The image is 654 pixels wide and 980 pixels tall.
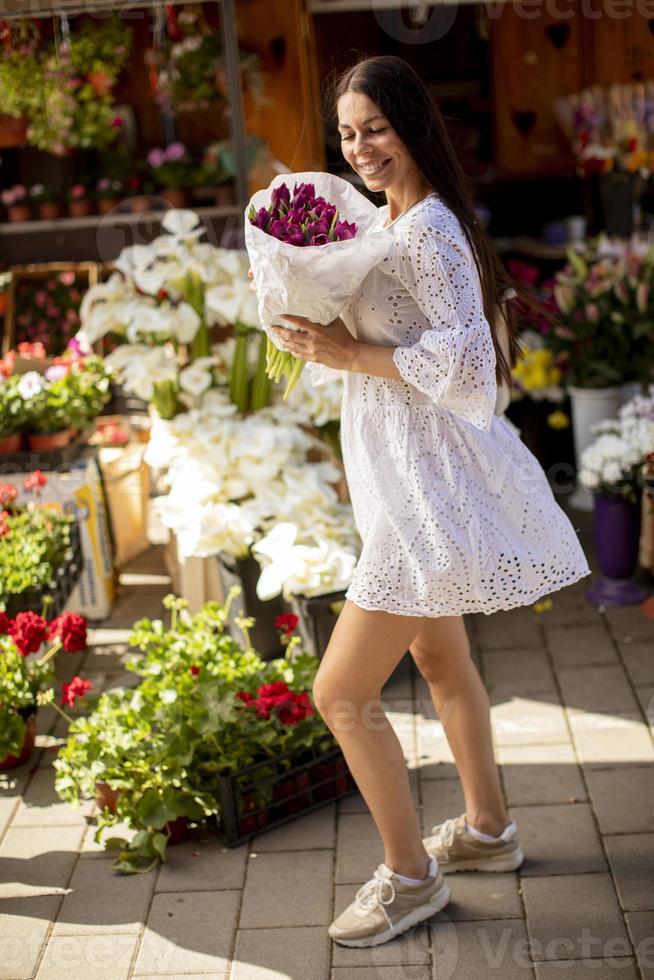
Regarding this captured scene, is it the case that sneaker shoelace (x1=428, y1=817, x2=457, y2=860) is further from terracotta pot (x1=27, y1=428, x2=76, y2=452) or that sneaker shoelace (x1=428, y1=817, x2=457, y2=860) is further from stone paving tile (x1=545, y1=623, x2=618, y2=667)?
terracotta pot (x1=27, y1=428, x2=76, y2=452)

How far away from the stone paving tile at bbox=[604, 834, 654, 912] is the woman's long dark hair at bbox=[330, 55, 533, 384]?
1379mm

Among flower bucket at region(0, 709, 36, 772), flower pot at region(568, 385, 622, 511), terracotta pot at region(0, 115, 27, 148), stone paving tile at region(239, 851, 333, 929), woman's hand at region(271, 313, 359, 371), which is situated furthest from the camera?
terracotta pot at region(0, 115, 27, 148)

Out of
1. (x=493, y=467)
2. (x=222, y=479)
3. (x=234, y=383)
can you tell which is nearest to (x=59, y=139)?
(x=234, y=383)

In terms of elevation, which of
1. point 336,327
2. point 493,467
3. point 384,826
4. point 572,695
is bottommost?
point 572,695

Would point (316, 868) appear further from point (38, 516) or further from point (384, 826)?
point (38, 516)

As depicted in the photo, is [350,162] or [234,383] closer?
[350,162]

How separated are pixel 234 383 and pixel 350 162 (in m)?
1.78

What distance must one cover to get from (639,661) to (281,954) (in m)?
1.78

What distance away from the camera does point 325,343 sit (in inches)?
91.4

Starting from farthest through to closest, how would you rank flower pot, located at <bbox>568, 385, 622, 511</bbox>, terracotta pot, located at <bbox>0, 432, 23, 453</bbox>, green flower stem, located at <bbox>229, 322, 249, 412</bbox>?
1. flower pot, located at <bbox>568, 385, 622, 511</bbox>
2. terracotta pot, located at <bbox>0, 432, 23, 453</bbox>
3. green flower stem, located at <bbox>229, 322, 249, 412</bbox>

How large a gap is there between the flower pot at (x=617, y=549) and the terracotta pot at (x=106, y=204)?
315 centimetres

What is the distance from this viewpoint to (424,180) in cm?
233

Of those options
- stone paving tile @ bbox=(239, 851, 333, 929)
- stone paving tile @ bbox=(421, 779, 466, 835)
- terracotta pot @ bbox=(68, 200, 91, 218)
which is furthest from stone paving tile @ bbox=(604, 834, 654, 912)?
terracotta pot @ bbox=(68, 200, 91, 218)

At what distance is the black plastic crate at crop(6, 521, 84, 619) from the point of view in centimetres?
363
